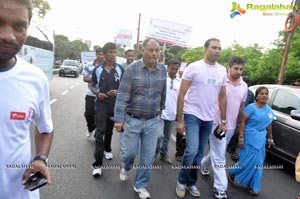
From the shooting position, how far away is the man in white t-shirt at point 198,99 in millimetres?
3271

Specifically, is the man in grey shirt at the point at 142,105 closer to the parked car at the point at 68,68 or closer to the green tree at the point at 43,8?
the parked car at the point at 68,68

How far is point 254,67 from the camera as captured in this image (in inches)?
461

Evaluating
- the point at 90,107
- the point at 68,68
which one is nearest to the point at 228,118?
the point at 90,107

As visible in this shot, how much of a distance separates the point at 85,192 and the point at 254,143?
2.28m

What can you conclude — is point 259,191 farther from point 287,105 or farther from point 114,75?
point 114,75

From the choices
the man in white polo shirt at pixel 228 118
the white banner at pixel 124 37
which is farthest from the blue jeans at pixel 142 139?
the white banner at pixel 124 37

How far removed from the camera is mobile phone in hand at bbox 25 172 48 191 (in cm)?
129

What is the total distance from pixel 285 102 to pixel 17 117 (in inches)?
189

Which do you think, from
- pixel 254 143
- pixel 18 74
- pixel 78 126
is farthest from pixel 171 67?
pixel 18 74

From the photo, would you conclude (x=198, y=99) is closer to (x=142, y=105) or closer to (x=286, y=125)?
(x=142, y=105)

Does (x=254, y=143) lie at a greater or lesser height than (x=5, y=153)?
lesser

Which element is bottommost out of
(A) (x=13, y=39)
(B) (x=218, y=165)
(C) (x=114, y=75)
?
(B) (x=218, y=165)

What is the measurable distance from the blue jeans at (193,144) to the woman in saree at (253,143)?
722 mm

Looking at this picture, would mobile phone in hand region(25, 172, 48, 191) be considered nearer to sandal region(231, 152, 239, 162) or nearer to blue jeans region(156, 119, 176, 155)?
blue jeans region(156, 119, 176, 155)
